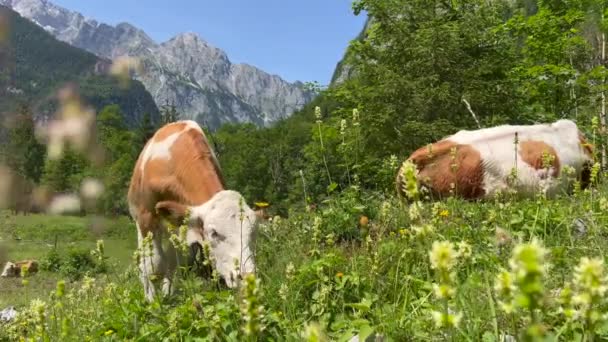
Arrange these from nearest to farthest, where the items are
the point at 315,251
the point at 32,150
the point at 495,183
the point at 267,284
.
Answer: the point at 315,251 → the point at 267,284 → the point at 495,183 → the point at 32,150

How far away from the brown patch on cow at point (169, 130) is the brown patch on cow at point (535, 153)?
527cm

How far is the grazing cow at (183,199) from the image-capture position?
545 centimetres

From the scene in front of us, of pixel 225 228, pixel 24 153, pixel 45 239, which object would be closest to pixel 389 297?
pixel 225 228

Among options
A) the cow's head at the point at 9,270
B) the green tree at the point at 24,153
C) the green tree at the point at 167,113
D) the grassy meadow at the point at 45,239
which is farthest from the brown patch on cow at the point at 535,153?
the green tree at the point at 24,153

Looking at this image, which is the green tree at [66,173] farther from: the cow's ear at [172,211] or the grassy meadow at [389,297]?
the grassy meadow at [389,297]

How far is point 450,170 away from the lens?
883cm

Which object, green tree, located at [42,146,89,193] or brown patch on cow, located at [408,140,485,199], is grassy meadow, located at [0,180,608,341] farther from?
green tree, located at [42,146,89,193]

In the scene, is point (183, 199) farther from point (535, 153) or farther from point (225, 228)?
point (535, 153)

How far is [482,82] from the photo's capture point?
1691cm

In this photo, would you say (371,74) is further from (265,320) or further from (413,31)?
(265,320)

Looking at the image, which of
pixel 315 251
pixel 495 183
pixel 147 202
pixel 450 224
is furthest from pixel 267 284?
pixel 495 183

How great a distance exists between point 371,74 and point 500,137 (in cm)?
1093

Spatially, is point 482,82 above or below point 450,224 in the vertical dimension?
above

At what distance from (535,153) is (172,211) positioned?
220 inches
